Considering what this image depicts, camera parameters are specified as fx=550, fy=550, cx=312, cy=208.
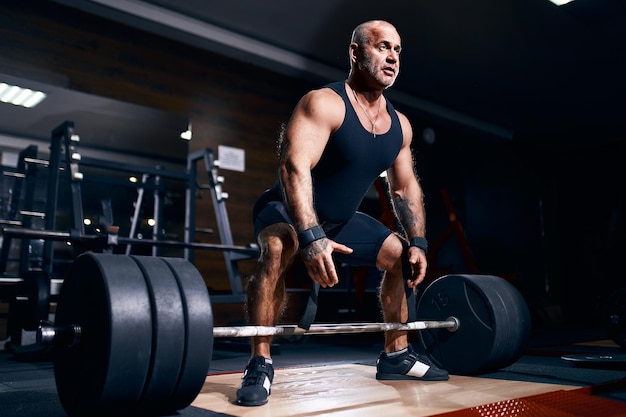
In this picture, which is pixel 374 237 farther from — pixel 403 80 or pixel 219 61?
pixel 403 80

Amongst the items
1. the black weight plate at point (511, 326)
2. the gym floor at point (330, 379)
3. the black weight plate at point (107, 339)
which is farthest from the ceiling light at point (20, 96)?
the black weight plate at point (511, 326)

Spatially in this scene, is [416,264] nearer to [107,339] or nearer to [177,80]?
[107,339]

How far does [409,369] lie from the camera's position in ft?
6.34

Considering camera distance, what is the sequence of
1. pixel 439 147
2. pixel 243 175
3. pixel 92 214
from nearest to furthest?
pixel 92 214 → pixel 243 175 → pixel 439 147

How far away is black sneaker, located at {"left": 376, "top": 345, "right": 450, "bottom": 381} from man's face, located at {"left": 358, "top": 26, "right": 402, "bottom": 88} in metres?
0.96

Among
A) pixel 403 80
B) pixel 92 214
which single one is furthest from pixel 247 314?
pixel 403 80

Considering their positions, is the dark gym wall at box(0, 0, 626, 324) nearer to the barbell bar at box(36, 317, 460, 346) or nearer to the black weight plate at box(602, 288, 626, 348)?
the black weight plate at box(602, 288, 626, 348)

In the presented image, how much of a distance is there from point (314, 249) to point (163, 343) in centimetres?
49

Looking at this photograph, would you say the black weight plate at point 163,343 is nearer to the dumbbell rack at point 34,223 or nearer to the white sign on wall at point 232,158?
the dumbbell rack at point 34,223

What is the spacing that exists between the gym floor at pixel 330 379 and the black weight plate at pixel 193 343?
0.51 ft

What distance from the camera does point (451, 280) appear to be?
216 centimetres

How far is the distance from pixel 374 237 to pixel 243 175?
2.87m

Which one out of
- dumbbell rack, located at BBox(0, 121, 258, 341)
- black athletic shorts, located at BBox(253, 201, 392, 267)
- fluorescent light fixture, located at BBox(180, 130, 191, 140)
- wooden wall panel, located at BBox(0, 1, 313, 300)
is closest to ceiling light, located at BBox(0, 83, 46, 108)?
wooden wall panel, located at BBox(0, 1, 313, 300)

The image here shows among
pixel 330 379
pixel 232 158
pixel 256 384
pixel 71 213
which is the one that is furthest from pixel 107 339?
pixel 232 158
